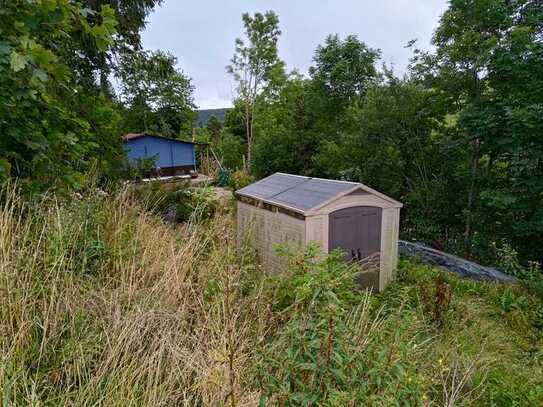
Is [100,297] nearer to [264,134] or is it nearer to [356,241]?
[356,241]

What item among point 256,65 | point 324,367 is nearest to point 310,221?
point 324,367

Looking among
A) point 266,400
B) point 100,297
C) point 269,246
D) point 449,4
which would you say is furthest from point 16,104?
point 449,4

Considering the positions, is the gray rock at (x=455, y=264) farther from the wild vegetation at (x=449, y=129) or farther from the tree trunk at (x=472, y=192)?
the tree trunk at (x=472, y=192)

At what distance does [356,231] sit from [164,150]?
11.7 m

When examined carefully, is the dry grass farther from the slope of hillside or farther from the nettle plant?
the nettle plant

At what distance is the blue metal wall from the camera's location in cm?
1410

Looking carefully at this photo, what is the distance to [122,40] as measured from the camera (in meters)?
6.11

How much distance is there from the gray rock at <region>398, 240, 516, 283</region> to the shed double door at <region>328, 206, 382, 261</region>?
245 centimetres

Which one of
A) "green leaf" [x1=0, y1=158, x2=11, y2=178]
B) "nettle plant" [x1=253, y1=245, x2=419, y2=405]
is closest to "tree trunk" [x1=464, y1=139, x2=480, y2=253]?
"nettle plant" [x1=253, y1=245, x2=419, y2=405]

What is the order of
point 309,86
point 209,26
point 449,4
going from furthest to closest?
1. point 309,86
2. point 209,26
3. point 449,4

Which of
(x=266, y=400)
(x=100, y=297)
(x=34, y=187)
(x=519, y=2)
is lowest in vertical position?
(x=266, y=400)

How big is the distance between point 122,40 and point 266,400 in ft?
21.6

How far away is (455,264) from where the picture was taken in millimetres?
6898

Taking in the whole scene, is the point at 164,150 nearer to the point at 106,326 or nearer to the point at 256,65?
the point at 256,65
